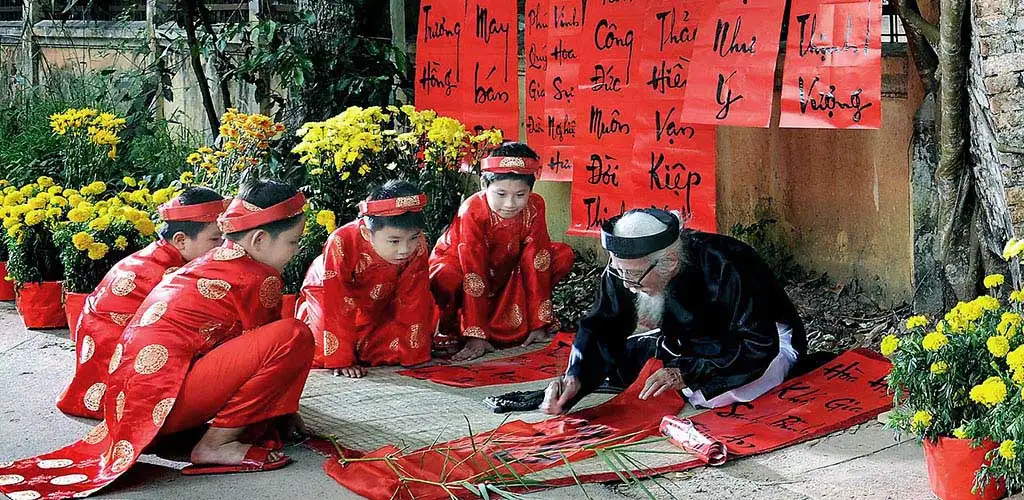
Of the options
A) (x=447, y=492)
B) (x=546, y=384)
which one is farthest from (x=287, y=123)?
(x=447, y=492)

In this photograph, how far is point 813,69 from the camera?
208 inches

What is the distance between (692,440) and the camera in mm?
4230

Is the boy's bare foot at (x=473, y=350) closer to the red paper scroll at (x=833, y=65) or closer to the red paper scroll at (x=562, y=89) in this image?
the red paper scroll at (x=562, y=89)

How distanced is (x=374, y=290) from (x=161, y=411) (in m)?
1.63

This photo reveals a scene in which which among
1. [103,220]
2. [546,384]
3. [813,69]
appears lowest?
[546,384]

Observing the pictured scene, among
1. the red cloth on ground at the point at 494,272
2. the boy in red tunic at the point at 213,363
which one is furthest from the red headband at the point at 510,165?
the boy in red tunic at the point at 213,363

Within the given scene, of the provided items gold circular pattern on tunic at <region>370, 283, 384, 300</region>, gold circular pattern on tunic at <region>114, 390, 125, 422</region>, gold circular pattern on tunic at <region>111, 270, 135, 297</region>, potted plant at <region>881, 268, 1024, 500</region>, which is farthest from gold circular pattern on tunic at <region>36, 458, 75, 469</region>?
potted plant at <region>881, 268, 1024, 500</region>

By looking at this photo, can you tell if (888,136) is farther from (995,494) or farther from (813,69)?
(995,494)

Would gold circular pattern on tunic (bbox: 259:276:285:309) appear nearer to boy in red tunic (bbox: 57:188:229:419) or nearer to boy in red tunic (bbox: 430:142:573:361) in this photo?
boy in red tunic (bbox: 57:188:229:419)

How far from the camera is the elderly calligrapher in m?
4.62

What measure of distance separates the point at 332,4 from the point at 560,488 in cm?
438

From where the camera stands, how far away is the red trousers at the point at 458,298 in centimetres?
601

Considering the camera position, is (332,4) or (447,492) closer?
(447,492)

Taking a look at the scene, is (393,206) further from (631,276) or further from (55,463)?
(55,463)
